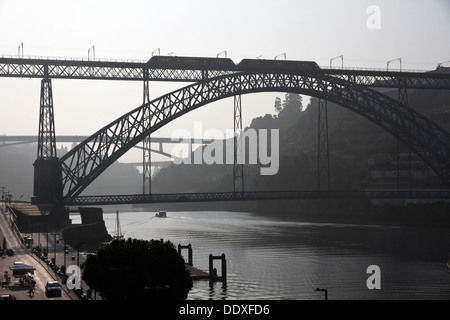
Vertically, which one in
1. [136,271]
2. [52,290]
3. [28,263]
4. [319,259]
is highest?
[136,271]

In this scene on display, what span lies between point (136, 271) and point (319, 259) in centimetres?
3212

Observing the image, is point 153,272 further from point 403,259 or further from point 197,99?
point 197,99

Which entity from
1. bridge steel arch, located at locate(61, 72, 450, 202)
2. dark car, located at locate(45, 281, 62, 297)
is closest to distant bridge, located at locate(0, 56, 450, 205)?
bridge steel arch, located at locate(61, 72, 450, 202)

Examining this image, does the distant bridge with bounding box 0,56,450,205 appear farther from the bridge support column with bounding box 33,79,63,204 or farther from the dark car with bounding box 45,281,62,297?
the dark car with bounding box 45,281,62,297

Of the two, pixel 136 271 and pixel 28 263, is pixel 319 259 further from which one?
pixel 136 271

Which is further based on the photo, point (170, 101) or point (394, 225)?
point (394, 225)

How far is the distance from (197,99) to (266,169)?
98.1 metres

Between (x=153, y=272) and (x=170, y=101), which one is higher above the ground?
(x=170, y=101)

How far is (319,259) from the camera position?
76.2 m

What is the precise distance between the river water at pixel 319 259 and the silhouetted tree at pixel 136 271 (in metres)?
7.81

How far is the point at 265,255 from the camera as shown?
80.4m

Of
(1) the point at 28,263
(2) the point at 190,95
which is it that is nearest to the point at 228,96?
(2) the point at 190,95

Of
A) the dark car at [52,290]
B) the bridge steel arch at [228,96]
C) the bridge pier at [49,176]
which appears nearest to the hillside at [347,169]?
the bridge steel arch at [228,96]
